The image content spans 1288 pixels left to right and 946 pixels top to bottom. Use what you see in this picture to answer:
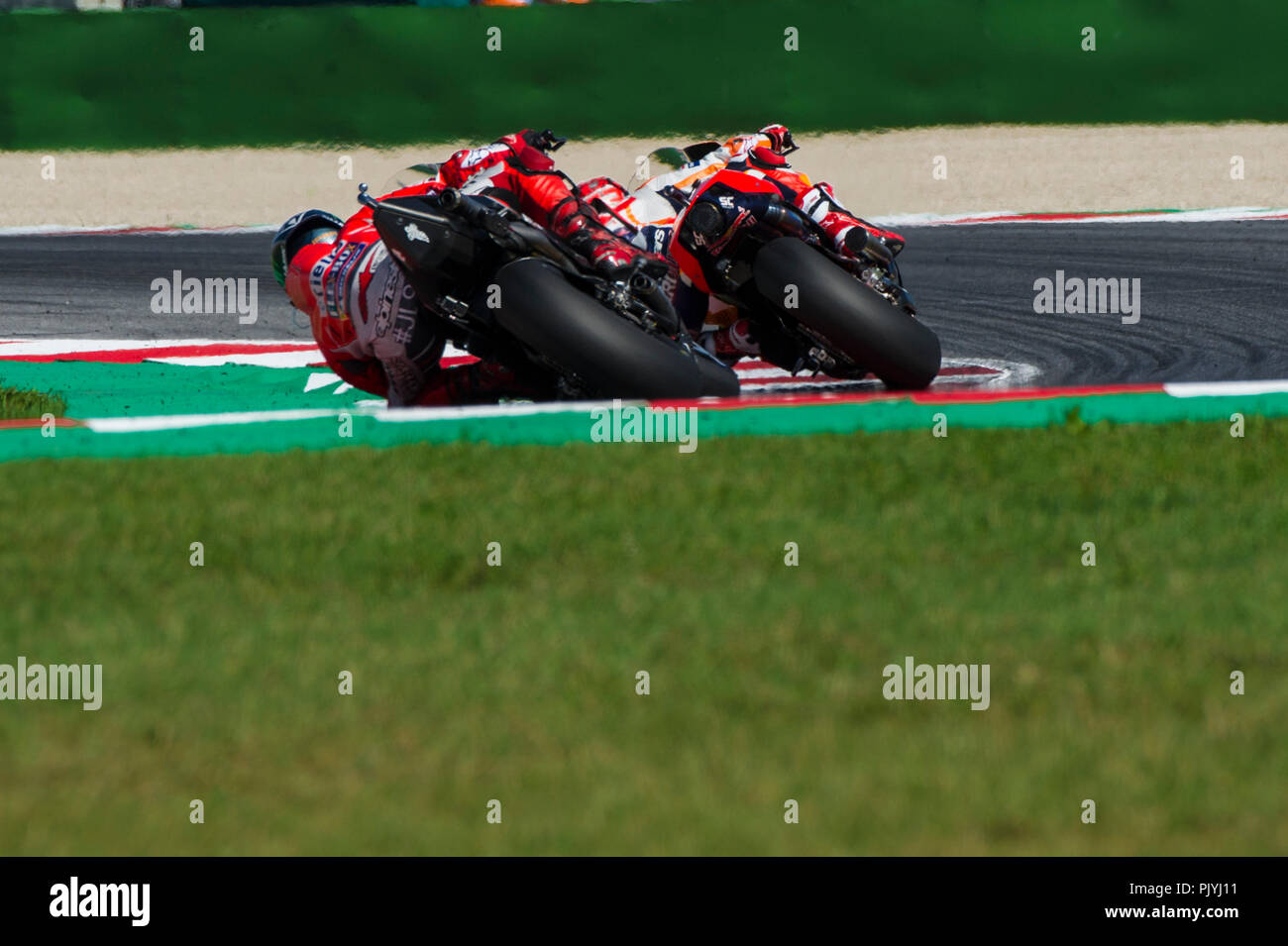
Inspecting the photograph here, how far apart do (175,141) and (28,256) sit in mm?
3497

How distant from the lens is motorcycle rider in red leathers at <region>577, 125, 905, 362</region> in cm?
782

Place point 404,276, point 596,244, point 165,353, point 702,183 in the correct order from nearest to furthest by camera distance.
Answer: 1. point 596,244
2. point 404,276
3. point 702,183
4. point 165,353

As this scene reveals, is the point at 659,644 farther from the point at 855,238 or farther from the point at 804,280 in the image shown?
the point at 855,238

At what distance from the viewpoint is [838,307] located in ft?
25.1

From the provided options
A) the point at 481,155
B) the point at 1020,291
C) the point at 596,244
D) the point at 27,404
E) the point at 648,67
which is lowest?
the point at 27,404

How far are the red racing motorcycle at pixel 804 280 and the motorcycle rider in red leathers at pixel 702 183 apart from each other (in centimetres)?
7

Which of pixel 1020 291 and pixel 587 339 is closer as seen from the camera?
pixel 587 339

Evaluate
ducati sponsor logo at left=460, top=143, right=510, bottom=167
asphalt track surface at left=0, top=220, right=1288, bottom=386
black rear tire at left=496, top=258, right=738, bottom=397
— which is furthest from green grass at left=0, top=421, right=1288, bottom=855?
asphalt track surface at left=0, top=220, right=1288, bottom=386

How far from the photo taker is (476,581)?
17.4 ft

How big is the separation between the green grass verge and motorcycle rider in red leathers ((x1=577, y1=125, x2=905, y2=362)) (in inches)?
387

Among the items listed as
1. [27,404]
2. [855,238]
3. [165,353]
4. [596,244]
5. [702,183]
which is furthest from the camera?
[165,353]

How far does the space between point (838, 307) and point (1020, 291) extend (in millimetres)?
4348

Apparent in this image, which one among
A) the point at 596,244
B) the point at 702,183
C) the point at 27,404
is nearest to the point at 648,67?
the point at 27,404
